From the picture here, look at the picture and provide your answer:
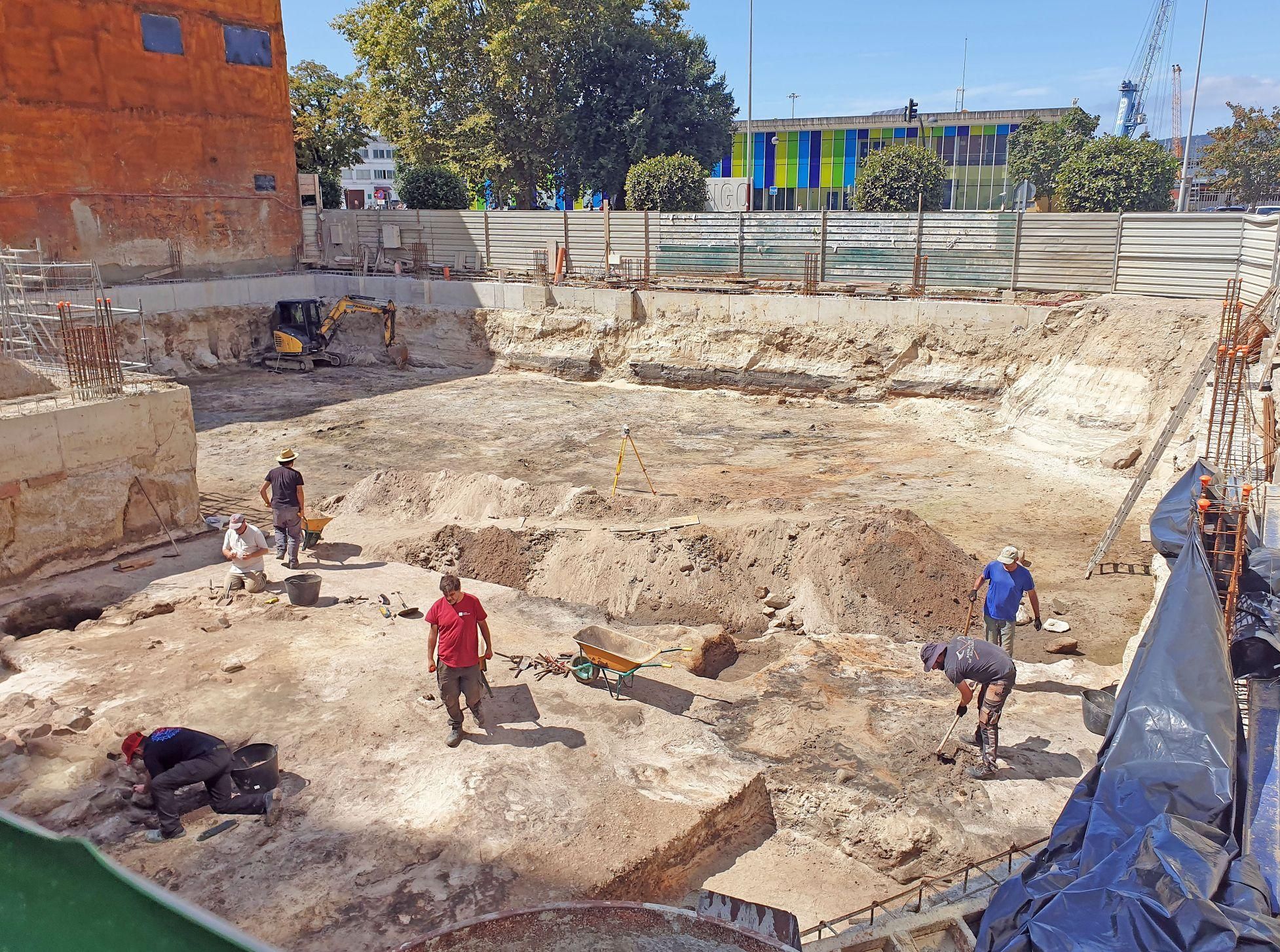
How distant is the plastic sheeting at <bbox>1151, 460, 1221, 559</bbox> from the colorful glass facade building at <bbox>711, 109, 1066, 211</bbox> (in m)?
45.9

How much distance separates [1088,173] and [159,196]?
2791 centimetres

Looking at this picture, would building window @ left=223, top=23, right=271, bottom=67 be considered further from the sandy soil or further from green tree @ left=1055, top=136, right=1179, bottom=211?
green tree @ left=1055, top=136, right=1179, bottom=211

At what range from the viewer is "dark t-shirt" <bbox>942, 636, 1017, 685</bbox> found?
279 inches

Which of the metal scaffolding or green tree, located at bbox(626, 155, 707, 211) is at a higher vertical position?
green tree, located at bbox(626, 155, 707, 211)

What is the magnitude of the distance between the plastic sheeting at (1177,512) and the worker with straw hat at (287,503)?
9079mm

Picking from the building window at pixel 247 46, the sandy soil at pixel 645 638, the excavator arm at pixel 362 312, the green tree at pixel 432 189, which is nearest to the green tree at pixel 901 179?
the sandy soil at pixel 645 638

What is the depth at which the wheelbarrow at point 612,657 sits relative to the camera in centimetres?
795

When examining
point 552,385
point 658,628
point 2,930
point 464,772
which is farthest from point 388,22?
point 2,930

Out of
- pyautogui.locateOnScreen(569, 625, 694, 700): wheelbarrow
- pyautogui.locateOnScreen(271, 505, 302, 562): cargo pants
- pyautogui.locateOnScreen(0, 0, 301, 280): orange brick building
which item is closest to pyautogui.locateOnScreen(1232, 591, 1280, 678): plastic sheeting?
pyautogui.locateOnScreen(569, 625, 694, 700): wheelbarrow

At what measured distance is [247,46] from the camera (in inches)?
1166

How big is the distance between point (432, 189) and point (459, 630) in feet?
92.6

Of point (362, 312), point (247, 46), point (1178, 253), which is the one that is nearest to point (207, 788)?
point (1178, 253)

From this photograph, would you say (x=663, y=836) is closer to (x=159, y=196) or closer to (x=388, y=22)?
(x=159, y=196)

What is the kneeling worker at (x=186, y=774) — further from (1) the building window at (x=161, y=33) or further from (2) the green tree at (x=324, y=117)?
(2) the green tree at (x=324, y=117)
